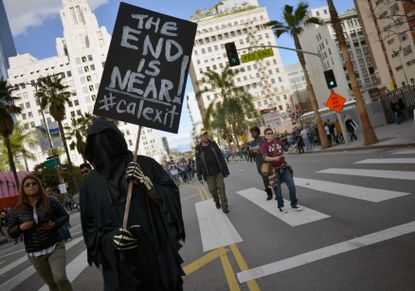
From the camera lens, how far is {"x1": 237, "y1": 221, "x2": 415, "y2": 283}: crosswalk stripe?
5.05 meters

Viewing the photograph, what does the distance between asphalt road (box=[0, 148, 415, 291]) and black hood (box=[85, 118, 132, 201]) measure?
2190 mm

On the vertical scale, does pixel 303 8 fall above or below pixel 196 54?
below

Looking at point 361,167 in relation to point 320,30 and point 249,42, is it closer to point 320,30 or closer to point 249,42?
point 320,30

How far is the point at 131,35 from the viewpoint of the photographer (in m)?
3.79

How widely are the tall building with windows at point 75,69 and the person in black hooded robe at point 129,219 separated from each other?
11918 cm

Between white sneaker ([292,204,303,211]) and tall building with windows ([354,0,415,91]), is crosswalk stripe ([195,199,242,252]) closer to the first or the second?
white sneaker ([292,204,303,211])

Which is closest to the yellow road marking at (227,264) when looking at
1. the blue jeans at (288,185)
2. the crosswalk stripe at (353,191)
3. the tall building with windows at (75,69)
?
the blue jeans at (288,185)

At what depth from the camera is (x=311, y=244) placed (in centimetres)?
573

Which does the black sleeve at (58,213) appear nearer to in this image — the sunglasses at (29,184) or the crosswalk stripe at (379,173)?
the sunglasses at (29,184)

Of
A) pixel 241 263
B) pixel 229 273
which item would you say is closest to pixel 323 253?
pixel 241 263

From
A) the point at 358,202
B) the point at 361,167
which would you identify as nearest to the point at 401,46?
the point at 361,167

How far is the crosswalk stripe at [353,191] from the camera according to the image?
7.65m

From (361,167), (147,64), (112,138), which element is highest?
(147,64)

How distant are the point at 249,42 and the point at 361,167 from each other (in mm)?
126426
